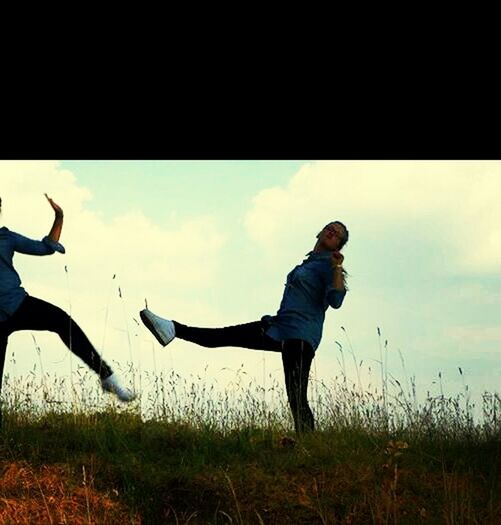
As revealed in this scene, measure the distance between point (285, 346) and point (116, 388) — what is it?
1.67 metres

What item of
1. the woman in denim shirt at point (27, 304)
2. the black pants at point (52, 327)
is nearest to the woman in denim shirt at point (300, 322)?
the black pants at point (52, 327)

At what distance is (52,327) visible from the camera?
751 centimetres

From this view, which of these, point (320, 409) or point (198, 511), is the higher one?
point (320, 409)

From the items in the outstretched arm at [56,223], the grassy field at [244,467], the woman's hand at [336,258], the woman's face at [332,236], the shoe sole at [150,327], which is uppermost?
the outstretched arm at [56,223]

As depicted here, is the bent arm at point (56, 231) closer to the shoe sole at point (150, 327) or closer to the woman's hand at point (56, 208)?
the woman's hand at point (56, 208)

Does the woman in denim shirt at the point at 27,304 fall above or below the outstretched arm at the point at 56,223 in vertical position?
below

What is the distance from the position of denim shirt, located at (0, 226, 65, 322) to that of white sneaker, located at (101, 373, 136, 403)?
1.09 metres

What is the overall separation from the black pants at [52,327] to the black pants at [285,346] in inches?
31.7

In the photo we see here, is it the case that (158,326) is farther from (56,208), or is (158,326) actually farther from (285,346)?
(56,208)

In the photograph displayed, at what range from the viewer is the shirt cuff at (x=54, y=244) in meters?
7.40
